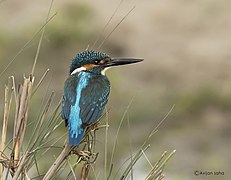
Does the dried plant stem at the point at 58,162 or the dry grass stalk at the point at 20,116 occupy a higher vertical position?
the dry grass stalk at the point at 20,116

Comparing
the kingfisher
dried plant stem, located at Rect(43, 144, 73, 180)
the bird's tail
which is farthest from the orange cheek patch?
dried plant stem, located at Rect(43, 144, 73, 180)

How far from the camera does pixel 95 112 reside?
3.18 meters

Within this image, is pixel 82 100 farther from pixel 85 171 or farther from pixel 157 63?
pixel 157 63

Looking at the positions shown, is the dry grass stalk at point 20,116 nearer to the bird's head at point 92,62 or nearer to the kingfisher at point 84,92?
the kingfisher at point 84,92

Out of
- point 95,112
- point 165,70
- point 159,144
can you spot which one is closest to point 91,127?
point 95,112

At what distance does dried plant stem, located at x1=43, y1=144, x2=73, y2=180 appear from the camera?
2578 mm

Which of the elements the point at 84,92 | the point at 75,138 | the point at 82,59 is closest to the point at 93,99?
the point at 84,92

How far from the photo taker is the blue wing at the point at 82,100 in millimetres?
3078

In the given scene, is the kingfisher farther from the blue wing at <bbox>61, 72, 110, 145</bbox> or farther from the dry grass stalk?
the dry grass stalk

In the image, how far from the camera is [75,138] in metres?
2.87

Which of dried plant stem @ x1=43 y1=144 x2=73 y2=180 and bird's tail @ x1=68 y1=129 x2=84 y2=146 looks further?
bird's tail @ x1=68 y1=129 x2=84 y2=146

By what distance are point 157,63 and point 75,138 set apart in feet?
16.4

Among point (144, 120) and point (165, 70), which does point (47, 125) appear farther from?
point (165, 70)

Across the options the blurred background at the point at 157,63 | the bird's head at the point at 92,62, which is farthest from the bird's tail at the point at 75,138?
the blurred background at the point at 157,63
